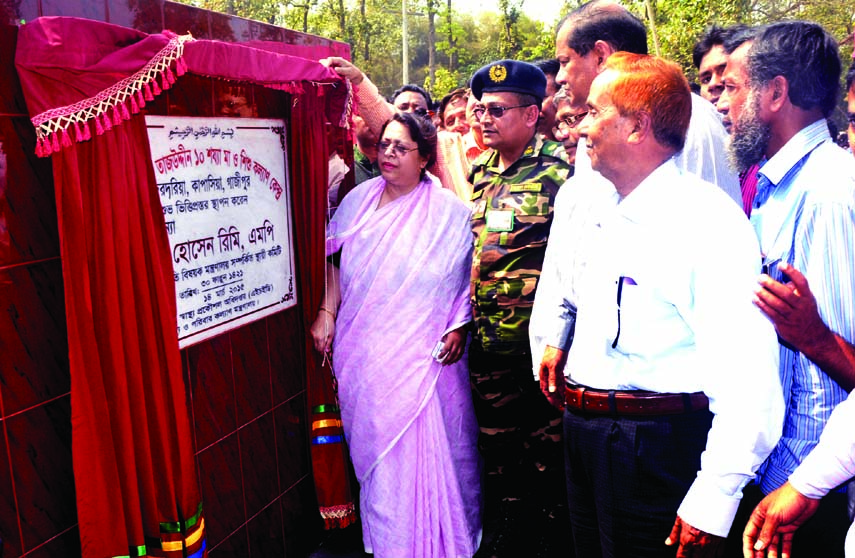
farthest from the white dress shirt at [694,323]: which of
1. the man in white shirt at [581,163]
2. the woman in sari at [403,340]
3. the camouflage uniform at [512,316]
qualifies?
the woman in sari at [403,340]

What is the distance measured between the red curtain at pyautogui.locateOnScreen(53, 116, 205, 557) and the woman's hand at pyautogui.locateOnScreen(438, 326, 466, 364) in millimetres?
1400

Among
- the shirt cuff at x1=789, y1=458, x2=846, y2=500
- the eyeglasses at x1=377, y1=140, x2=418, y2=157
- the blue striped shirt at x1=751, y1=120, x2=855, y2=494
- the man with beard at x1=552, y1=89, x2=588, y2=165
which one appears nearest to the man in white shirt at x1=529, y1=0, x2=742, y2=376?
the man with beard at x1=552, y1=89, x2=588, y2=165

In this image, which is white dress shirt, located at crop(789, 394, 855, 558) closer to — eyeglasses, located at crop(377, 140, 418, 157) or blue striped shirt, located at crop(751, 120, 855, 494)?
blue striped shirt, located at crop(751, 120, 855, 494)

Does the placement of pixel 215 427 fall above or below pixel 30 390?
below

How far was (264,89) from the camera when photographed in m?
2.84

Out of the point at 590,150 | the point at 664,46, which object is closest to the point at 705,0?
the point at 664,46

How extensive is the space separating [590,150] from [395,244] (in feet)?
4.67

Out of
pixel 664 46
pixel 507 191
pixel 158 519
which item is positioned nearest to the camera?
pixel 158 519

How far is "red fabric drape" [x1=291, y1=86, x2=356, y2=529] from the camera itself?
117 inches

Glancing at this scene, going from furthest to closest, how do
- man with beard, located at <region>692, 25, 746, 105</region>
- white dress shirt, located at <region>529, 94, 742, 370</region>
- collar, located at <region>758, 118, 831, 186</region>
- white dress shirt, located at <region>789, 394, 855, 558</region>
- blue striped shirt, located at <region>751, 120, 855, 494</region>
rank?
man with beard, located at <region>692, 25, 746, 105</region>
white dress shirt, located at <region>529, 94, 742, 370</region>
collar, located at <region>758, 118, 831, 186</region>
blue striped shirt, located at <region>751, 120, 855, 494</region>
white dress shirt, located at <region>789, 394, 855, 558</region>

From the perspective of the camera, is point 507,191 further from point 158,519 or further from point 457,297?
point 158,519

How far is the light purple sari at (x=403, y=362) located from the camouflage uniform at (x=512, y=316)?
0.15 meters

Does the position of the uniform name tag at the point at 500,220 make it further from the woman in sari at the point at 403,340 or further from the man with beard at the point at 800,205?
the man with beard at the point at 800,205

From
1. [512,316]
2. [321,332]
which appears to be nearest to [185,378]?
[321,332]
